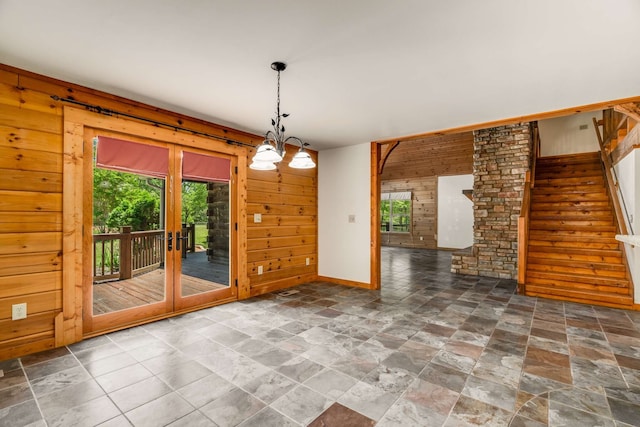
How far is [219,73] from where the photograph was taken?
2660 mm

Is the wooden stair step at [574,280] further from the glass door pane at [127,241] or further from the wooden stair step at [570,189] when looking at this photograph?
the glass door pane at [127,241]

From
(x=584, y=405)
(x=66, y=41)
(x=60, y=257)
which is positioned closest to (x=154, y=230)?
(x=60, y=257)

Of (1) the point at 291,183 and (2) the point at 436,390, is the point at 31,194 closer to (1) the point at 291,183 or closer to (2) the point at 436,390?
(1) the point at 291,183

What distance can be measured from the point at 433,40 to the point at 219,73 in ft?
5.78

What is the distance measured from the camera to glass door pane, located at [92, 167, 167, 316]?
316 centimetres

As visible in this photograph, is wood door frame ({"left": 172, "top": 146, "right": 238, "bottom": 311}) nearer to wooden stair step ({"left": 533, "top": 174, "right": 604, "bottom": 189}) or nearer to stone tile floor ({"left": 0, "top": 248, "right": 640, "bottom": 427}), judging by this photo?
stone tile floor ({"left": 0, "top": 248, "right": 640, "bottom": 427})

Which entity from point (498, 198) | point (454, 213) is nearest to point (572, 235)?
point (498, 198)

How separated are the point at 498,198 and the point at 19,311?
281 inches

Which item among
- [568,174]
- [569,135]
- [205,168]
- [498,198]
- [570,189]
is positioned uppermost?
[569,135]

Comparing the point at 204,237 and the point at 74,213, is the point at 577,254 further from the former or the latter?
the point at 74,213

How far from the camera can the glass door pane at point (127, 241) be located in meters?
3.16

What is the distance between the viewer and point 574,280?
4465 mm

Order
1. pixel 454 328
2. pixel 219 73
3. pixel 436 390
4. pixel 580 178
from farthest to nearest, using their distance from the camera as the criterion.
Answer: pixel 580 178, pixel 454 328, pixel 219 73, pixel 436 390

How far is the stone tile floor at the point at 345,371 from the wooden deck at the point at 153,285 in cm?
34
